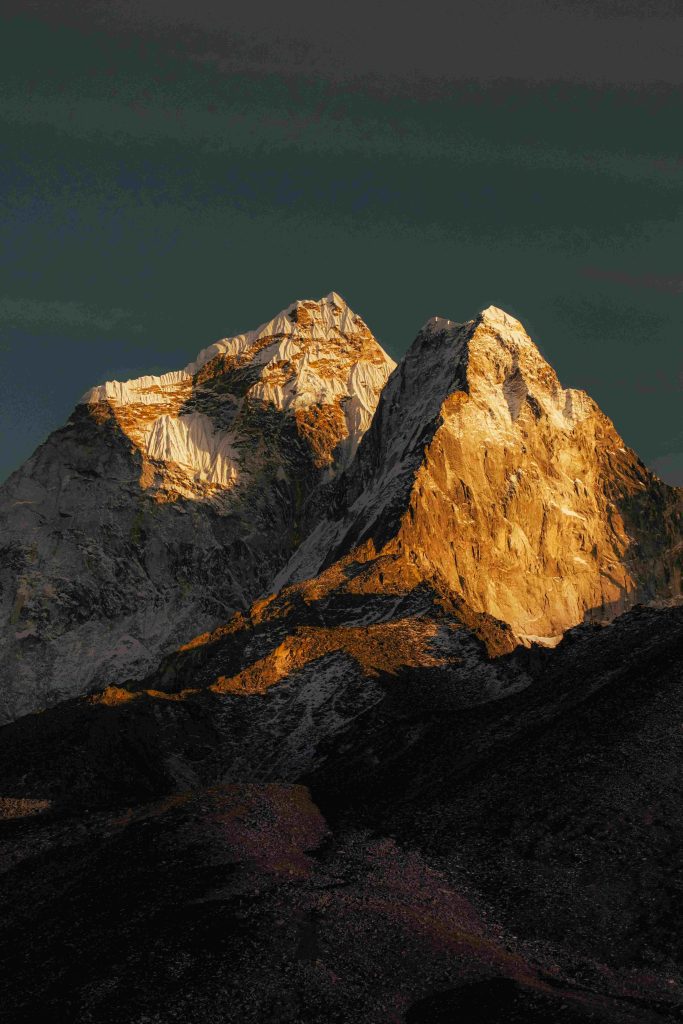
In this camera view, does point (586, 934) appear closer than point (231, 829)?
Yes

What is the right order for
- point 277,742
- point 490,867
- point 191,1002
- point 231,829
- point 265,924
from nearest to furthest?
point 191,1002, point 265,924, point 490,867, point 231,829, point 277,742

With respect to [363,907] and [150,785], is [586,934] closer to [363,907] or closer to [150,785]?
[363,907]

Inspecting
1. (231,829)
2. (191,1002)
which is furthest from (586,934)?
(231,829)

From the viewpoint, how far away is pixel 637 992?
82000mm

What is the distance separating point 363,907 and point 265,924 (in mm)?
7293

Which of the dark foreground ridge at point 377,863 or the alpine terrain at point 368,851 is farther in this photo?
the alpine terrain at point 368,851

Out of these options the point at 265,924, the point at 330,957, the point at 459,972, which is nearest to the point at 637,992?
the point at 459,972

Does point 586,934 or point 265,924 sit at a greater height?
point 265,924

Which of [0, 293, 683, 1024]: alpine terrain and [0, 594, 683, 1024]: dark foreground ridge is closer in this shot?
[0, 594, 683, 1024]: dark foreground ridge

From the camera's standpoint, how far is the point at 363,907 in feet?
315

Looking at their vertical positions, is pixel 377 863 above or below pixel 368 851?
below

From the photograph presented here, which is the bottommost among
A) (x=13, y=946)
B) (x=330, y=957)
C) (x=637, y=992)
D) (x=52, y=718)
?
(x=637, y=992)

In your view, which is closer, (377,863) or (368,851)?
(377,863)

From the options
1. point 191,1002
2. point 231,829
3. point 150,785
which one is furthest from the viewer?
point 150,785
